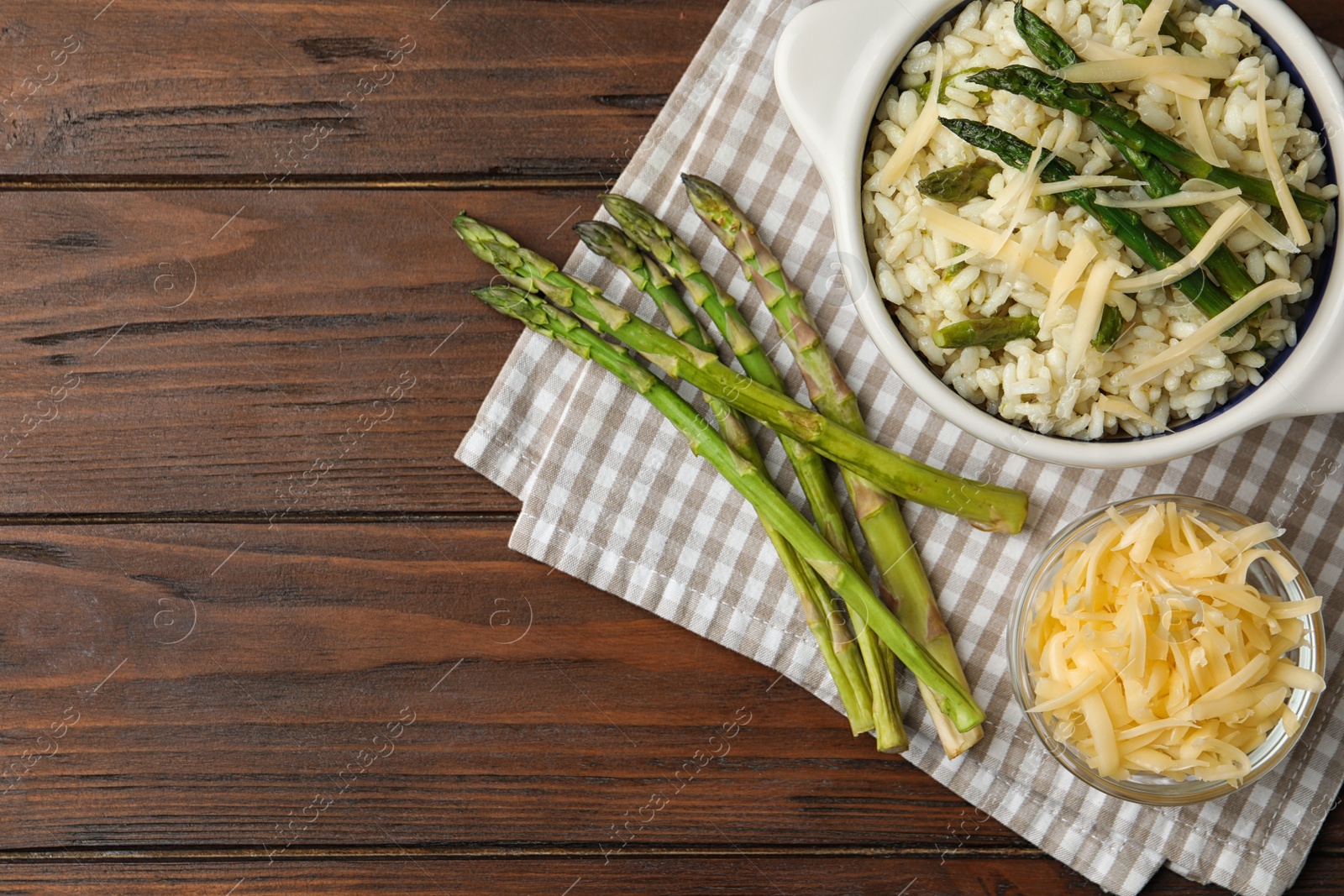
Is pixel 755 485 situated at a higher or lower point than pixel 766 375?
lower

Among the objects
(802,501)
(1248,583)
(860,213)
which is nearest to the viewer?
(860,213)

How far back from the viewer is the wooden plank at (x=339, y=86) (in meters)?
1.24

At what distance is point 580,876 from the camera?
4.14 feet

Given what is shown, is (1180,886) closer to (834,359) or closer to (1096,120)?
(834,359)

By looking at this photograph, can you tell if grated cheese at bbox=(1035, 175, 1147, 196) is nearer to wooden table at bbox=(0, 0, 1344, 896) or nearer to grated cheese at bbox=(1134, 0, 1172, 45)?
grated cheese at bbox=(1134, 0, 1172, 45)

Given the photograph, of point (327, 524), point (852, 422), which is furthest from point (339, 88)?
point (852, 422)

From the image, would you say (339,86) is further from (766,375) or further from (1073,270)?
(1073,270)

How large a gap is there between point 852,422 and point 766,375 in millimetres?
123

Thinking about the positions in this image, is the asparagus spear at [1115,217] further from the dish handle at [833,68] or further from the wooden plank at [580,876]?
the wooden plank at [580,876]

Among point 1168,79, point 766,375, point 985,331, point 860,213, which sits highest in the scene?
point 1168,79

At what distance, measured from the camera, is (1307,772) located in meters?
1.16

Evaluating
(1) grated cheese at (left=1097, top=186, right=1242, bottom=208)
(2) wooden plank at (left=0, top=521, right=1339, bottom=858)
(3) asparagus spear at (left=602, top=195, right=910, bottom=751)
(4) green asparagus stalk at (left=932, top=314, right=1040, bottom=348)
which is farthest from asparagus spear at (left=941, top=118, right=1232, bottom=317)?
(2) wooden plank at (left=0, top=521, right=1339, bottom=858)

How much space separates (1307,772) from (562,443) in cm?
103

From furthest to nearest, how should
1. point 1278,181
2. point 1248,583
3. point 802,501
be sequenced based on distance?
1. point 802,501
2. point 1248,583
3. point 1278,181
